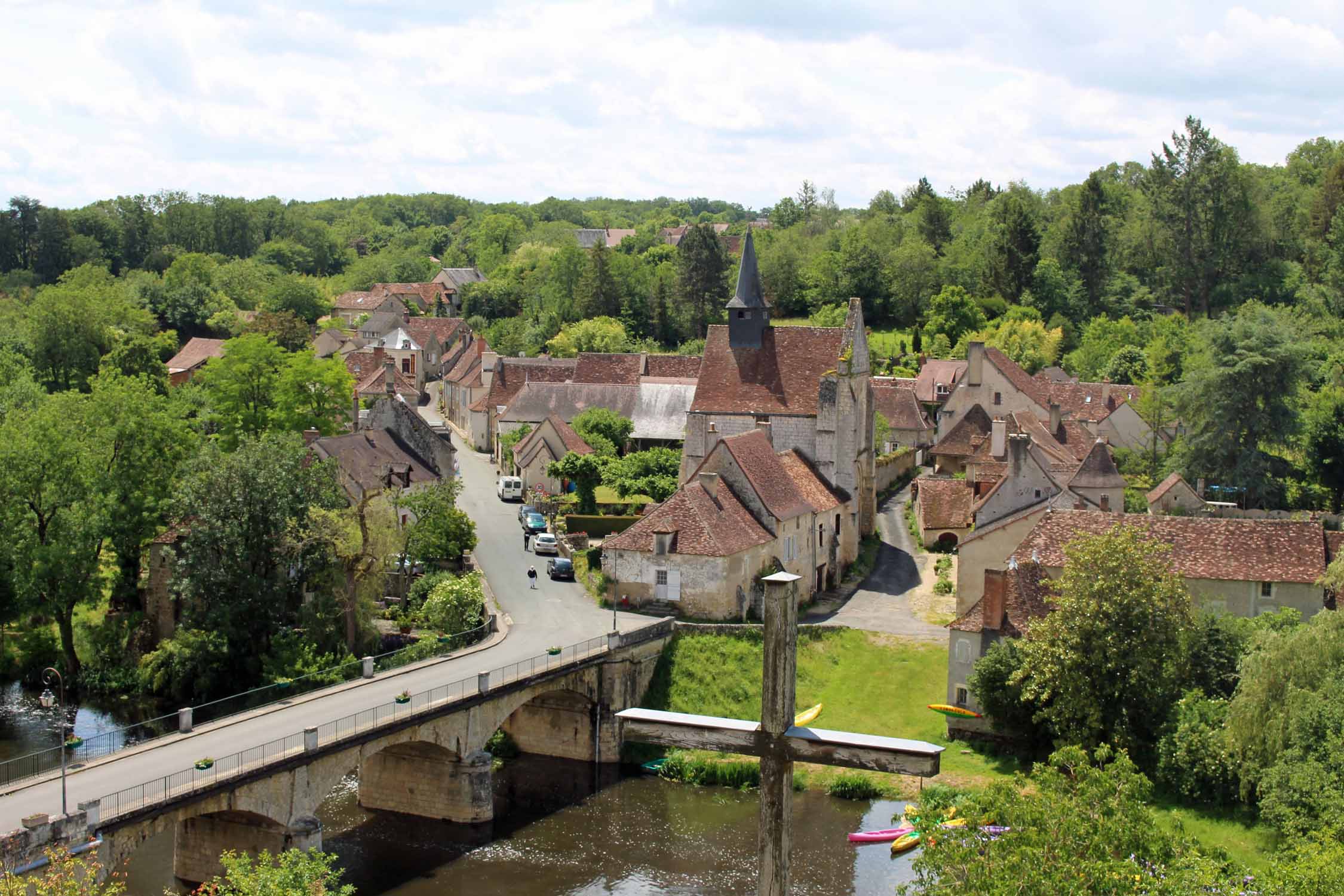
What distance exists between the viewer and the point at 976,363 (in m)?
83.9

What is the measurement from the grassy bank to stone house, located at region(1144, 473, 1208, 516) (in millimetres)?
16534

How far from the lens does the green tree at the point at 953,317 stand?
378ft

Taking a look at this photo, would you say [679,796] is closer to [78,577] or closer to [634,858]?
[634,858]

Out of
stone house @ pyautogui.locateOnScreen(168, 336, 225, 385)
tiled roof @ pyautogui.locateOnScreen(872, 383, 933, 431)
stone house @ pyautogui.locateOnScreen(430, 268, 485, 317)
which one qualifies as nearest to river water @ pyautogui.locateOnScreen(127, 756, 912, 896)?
tiled roof @ pyautogui.locateOnScreen(872, 383, 933, 431)

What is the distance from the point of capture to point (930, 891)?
23.7 meters

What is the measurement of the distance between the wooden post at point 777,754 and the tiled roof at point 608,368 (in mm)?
71802

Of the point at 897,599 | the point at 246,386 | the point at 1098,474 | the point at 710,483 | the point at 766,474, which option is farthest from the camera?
the point at 246,386

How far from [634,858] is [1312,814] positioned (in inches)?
690

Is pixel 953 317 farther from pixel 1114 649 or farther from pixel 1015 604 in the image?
pixel 1114 649

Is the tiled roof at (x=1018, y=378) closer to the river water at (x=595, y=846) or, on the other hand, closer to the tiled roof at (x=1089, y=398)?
the tiled roof at (x=1089, y=398)

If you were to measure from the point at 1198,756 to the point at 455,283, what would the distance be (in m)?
133

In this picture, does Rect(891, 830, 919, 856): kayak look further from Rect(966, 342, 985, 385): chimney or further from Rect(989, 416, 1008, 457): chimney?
Rect(966, 342, 985, 385): chimney

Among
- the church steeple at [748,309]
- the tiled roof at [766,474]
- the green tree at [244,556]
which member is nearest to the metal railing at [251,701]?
the green tree at [244,556]

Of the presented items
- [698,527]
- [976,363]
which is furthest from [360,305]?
[698,527]
